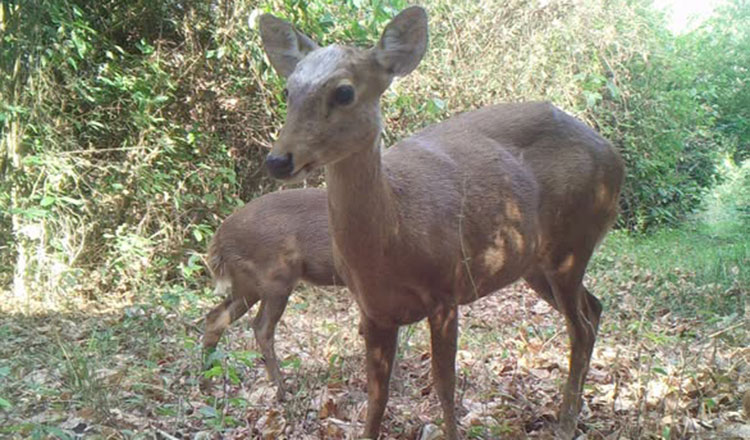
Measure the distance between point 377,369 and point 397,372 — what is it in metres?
1.21

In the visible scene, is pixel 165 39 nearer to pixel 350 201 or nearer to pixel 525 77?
pixel 525 77

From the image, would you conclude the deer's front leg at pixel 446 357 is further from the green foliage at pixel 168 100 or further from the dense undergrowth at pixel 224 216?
the green foliage at pixel 168 100

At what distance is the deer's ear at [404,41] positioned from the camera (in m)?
2.88

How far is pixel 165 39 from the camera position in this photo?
7492 millimetres

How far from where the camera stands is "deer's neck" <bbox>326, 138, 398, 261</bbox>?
104 inches

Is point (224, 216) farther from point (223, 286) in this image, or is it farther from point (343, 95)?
point (343, 95)

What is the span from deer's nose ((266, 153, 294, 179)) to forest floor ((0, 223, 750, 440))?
3.33ft

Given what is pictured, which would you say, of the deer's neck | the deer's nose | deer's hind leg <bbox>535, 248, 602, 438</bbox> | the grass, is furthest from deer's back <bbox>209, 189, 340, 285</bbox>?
the deer's nose

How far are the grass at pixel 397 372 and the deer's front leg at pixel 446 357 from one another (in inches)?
6.9

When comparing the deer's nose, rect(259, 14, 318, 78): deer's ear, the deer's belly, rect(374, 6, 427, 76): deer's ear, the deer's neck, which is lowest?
the deer's belly

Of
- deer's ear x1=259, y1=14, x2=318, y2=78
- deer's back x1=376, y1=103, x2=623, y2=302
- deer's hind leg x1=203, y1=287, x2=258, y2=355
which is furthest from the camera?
deer's hind leg x1=203, y1=287, x2=258, y2=355

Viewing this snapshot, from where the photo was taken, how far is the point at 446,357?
2.96 meters

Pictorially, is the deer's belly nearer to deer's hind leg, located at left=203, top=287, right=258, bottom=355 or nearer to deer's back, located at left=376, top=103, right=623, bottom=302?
deer's back, located at left=376, top=103, right=623, bottom=302

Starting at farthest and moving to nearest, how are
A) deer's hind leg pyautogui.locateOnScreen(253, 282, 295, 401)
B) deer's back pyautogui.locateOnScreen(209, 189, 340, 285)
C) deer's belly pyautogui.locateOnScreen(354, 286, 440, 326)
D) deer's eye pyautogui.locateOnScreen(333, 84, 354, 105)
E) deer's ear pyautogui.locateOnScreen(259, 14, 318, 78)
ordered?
Answer: deer's back pyautogui.locateOnScreen(209, 189, 340, 285) → deer's hind leg pyautogui.locateOnScreen(253, 282, 295, 401) → deer's ear pyautogui.locateOnScreen(259, 14, 318, 78) → deer's belly pyautogui.locateOnScreen(354, 286, 440, 326) → deer's eye pyautogui.locateOnScreen(333, 84, 354, 105)
